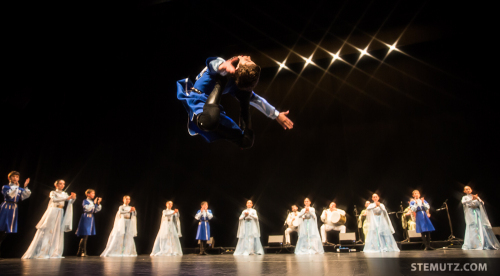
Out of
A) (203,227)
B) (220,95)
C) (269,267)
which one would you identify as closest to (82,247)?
(203,227)

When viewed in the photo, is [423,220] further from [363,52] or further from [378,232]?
[363,52]

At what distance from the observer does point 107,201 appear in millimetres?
7805

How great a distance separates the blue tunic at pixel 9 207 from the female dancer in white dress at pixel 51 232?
439mm

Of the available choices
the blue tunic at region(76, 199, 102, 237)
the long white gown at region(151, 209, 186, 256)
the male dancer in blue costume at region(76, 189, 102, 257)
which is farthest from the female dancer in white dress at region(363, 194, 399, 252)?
the blue tunic at region(76, 199, 102, 237)

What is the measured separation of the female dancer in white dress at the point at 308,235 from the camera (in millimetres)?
6594

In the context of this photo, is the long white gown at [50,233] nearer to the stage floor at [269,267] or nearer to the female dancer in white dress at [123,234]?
the female dancer in white dress at [123,234]

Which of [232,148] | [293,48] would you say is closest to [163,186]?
[232,148]

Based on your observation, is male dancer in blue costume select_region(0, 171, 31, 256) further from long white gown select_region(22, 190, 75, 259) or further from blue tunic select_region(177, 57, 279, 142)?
blue tunic select_region(177, 57, 279, 142)

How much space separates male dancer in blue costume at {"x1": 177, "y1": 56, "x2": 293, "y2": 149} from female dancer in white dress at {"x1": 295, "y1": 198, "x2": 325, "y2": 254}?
4861 millimetres

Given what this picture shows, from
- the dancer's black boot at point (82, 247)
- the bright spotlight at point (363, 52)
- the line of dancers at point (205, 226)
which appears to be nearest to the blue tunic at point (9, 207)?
the line of dancers at point (205, 226)

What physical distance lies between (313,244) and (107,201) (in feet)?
17.6

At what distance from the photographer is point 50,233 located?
577cm

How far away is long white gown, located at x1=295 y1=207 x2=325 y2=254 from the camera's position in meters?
6.59

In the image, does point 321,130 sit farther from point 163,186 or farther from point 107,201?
point 107,201
